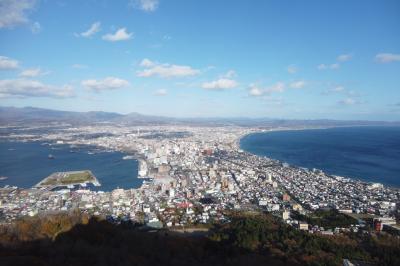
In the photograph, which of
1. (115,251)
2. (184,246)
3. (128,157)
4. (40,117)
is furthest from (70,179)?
(40,117)

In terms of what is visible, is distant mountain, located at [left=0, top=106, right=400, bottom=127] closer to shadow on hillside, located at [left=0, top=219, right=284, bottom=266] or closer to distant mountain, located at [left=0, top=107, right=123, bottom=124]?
distant mountain, located at [left=0, top=107, right=123, bottom=124]

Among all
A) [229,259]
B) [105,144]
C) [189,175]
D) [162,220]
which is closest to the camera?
[229,259]

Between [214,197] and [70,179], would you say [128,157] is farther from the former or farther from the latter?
[214,197]

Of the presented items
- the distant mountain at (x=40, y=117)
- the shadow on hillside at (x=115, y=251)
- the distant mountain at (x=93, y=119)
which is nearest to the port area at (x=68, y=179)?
the shadow on hillside at (x=115, y=251)

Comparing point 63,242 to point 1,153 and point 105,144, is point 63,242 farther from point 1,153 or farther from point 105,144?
A: point 105,144

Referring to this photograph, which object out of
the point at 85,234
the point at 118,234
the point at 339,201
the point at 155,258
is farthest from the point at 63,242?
the point at 339,201

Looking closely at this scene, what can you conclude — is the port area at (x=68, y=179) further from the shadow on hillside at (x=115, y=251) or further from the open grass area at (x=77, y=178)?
the shadow on hillside at (x=115, y=251)
